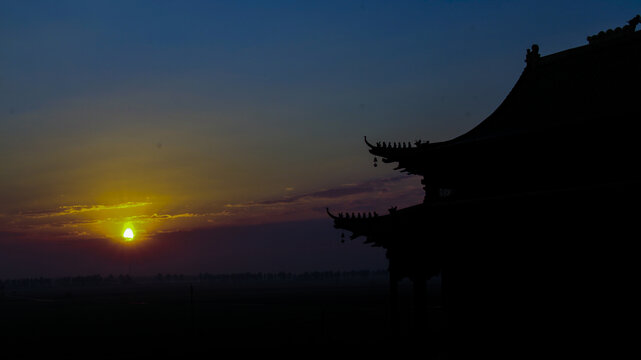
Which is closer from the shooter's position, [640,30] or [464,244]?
[464,244]

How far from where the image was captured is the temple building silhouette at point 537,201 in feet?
45.6

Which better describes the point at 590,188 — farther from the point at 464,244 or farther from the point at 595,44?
the point at 595,44

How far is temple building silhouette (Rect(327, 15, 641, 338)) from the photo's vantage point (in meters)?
13.9

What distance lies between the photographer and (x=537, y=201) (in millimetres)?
13820

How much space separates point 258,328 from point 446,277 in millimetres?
48364

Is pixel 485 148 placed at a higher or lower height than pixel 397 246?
higher

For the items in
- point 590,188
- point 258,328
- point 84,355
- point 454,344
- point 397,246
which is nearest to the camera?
point 590,188

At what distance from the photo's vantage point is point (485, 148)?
1596 centimetres

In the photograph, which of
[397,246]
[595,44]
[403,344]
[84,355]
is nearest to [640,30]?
[595,44]

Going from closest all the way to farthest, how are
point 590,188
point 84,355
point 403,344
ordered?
1. point 590,188
2. point 403,344
3. point 84,355

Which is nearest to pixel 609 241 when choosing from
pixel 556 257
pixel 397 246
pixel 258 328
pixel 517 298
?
pixel 556 257

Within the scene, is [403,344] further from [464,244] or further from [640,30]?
[640,30]

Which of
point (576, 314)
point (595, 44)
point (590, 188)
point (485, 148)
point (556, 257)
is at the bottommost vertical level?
point (576, 314)

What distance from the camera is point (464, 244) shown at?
1555 cm
